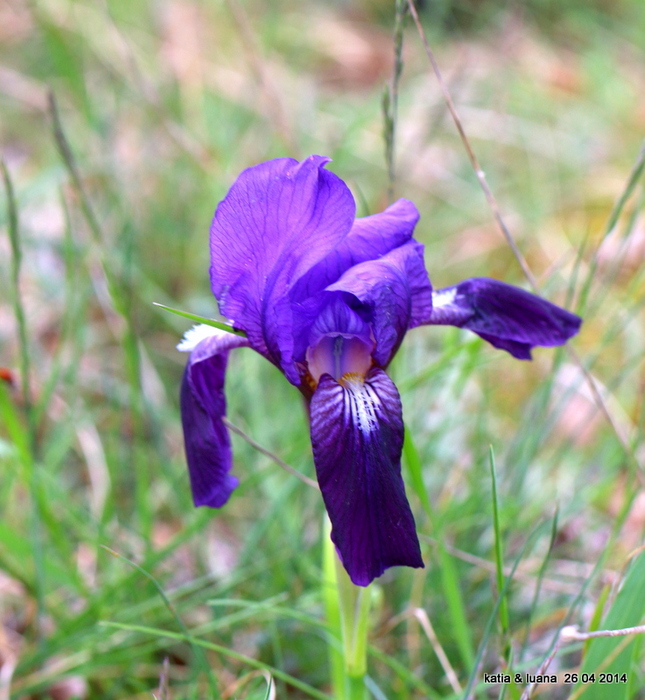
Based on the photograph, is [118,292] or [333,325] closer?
[333,325]

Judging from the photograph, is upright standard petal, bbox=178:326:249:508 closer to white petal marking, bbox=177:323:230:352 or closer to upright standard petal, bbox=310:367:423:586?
white petal marking, bbox=177:323:230:352

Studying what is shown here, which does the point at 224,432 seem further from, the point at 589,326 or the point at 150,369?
the point at 589,326

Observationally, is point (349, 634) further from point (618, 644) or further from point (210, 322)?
point (210, 322)

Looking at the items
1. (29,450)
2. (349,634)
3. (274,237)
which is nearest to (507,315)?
(274,237)

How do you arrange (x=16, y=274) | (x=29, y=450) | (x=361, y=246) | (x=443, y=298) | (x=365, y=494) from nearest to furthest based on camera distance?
(x=365, y=494), (x=361, y=246), (x=443, y=298), (x=16, y=274), (x=29, y=450)

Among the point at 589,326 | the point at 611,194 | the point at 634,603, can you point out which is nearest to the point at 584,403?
the point at 589,326

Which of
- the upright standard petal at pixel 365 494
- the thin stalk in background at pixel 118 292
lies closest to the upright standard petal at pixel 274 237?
the upright standard petal at pixel 365 494

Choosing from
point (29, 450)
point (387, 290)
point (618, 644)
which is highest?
point (387, 290)
